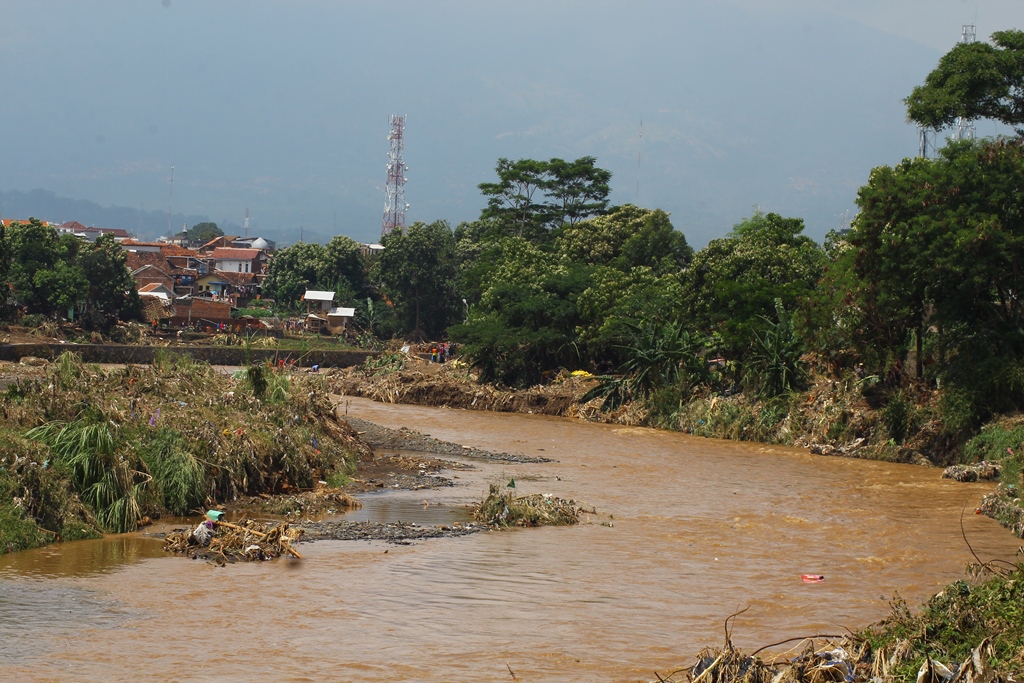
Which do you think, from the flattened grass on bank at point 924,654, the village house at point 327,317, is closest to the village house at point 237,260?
the village house at point 327,317

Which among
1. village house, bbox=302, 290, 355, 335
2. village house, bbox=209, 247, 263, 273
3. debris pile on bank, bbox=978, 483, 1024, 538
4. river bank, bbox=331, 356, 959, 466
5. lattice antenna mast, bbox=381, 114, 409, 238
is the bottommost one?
debris pile on bank, bbox=978, 483, 1024, 538

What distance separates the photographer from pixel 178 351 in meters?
50.1

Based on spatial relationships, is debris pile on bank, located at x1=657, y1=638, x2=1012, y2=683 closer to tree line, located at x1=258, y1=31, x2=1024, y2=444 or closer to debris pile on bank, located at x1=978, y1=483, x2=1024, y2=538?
debris pile on bank, located at x1=978, y1=483, x2=1024, y2=538

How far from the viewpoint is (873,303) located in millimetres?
25562

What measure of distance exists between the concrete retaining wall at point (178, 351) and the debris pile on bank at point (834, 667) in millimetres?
36097

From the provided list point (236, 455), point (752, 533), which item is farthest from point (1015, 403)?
point (236, 455)

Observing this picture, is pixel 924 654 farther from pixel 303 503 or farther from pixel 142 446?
pixel 142 446

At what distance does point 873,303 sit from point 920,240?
2.30 metres

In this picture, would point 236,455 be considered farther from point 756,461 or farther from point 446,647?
point 756,461

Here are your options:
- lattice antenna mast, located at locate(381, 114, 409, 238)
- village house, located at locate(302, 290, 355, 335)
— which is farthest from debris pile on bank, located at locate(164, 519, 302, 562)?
lattice antenna mast, located at locate(381, 114, 409, 238)

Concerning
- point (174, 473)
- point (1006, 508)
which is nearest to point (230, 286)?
point (174, 473)

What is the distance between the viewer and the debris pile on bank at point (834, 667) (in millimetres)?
6902

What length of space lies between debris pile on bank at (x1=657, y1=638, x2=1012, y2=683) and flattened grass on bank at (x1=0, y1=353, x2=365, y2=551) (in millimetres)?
8339

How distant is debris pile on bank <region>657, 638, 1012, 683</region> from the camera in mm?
6902
